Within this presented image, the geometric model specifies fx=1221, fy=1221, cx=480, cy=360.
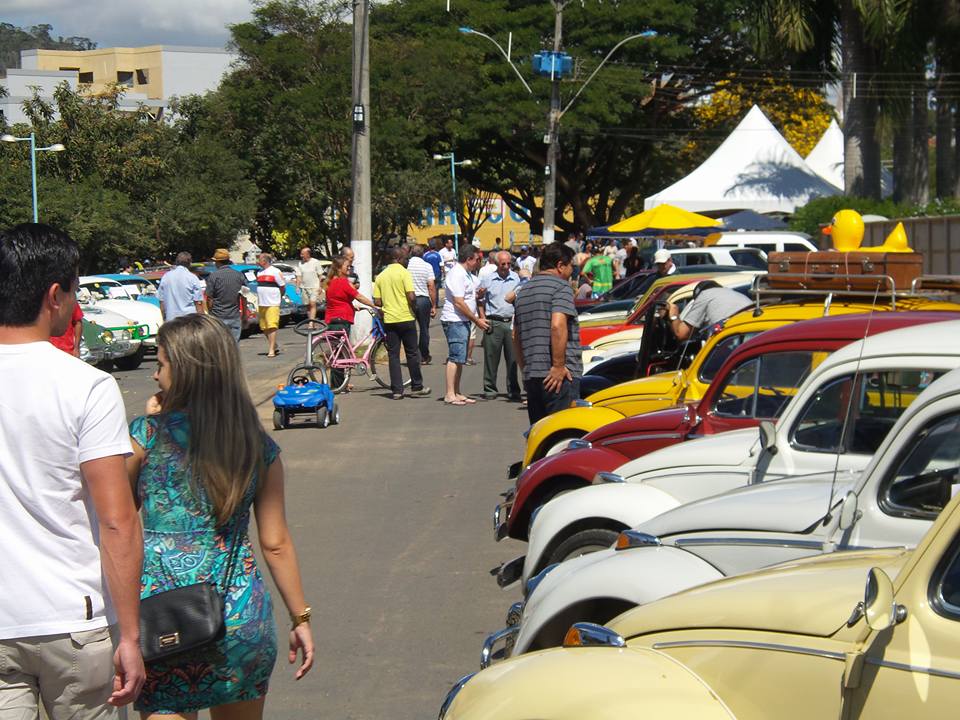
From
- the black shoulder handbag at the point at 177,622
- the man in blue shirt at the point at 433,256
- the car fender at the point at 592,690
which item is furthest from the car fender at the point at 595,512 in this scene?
the man in blue shirt at the point at 433,256

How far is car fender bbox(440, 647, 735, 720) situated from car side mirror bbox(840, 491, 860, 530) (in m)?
1.11

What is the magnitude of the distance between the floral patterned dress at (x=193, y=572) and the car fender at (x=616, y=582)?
3.85 feet

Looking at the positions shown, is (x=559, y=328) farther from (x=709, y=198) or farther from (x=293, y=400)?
(x=709, y=198)

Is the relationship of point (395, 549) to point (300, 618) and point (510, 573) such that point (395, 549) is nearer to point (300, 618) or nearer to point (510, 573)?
point (510, 573)

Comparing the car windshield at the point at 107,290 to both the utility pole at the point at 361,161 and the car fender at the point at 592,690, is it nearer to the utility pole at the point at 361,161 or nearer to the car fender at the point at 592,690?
the utility pole at the point at 361,161

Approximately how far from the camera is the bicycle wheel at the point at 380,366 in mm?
17391

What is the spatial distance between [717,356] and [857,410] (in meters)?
2.55

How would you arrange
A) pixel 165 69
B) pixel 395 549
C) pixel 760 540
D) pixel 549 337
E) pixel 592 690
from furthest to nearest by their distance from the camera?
1. pixel 165 69
2. pixel 549 337
3. pixel 395 549
4. pixel 760 540
5. pixel 592 690

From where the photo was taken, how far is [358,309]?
17.9m

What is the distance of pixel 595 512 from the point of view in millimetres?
6031

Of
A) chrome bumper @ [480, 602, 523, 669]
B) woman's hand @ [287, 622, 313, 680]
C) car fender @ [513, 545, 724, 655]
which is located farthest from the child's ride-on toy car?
woman's hand @ [287, 622, 313, 680]

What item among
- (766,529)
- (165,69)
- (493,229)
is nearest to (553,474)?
(766,529)

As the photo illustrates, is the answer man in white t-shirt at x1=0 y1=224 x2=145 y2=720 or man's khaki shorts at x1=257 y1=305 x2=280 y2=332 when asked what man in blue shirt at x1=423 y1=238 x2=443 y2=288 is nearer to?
man's khaki shorts at x1=257 y1=305 x2=280 y2=332

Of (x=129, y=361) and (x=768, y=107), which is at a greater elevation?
(x=768, y=107)
